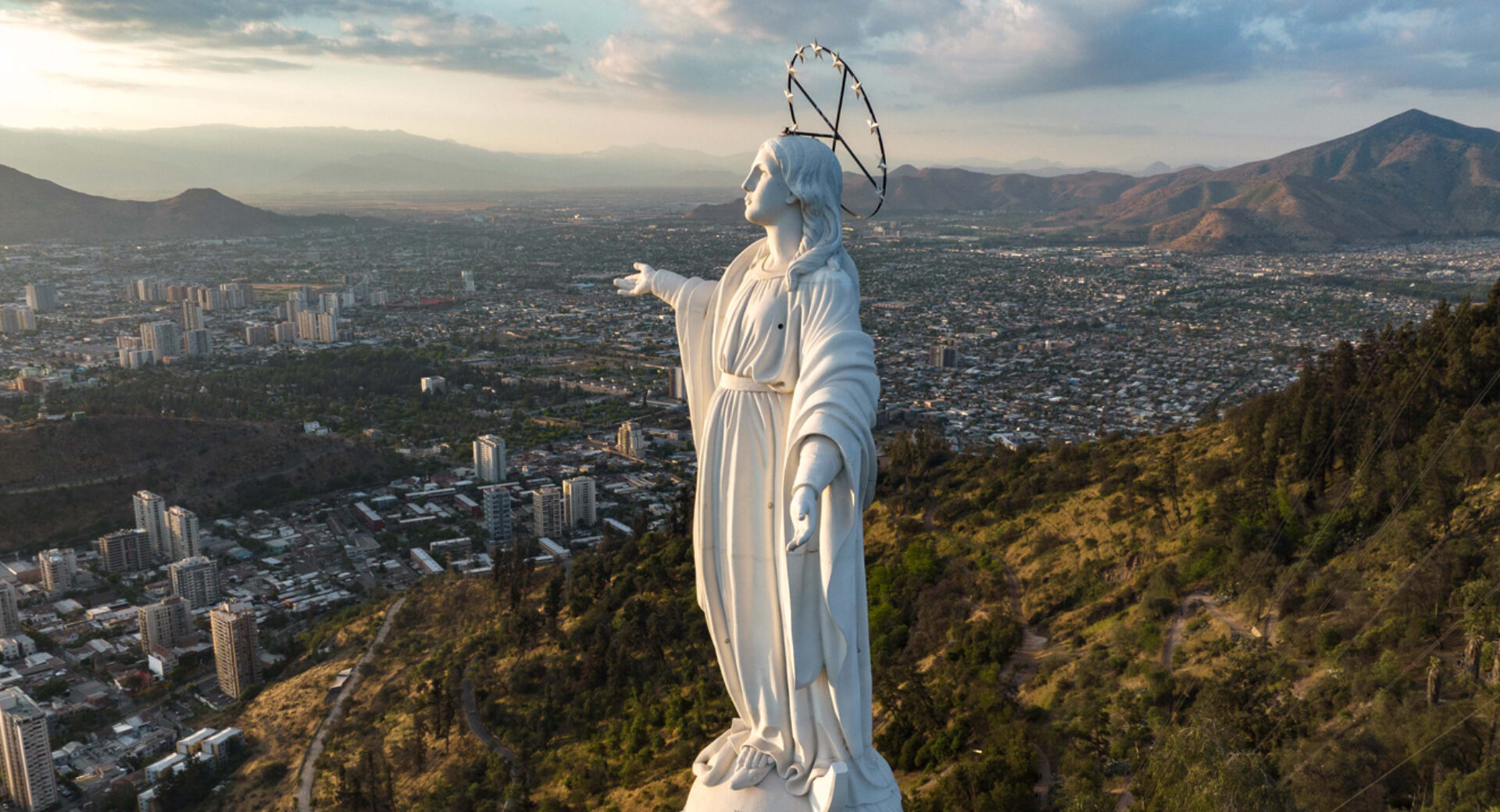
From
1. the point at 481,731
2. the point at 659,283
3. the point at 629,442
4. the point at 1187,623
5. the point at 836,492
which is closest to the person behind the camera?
the point at 836,492

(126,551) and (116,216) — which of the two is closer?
(126,551)

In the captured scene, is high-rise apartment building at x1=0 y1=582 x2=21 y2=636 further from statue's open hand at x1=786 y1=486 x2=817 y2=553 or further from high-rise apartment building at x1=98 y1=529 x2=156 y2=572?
statue's open hand at x1=786 y1=486 x2=817 y2=553

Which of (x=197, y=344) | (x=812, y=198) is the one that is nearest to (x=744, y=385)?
(x=812, y=198)

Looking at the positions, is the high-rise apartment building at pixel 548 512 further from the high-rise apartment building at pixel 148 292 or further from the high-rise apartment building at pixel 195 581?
the high-rise apartment building at pixel 148 292

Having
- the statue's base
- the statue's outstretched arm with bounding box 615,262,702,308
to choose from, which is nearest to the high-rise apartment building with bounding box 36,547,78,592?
the statue's outstretched arm with bounding box 615,262,702,308


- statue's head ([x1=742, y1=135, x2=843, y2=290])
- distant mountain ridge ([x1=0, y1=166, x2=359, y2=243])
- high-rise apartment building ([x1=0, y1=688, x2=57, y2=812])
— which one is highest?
distant mountain ridge ([x1=0, y1=166, x2=359, y2=243])

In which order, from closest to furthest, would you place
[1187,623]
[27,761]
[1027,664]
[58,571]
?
1. [1187,623]
2. [1027,664]
3. [27,761]
4. [58,571]

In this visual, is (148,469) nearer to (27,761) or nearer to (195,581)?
(195,581)

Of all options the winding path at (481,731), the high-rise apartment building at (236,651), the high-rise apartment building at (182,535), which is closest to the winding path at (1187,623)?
the winding path at (481,731)
